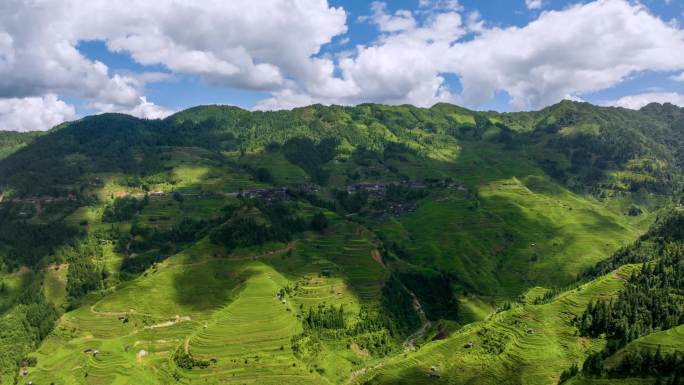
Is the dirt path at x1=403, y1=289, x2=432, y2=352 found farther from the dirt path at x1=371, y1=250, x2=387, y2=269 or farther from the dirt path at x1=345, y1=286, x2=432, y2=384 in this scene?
the dirt path at x1=371, y1=250, x2=387, y2=269

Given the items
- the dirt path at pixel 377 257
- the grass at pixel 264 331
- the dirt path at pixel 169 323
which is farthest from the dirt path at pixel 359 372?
the dirt path at pixel 377 257

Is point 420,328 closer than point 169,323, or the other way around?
point 169,323

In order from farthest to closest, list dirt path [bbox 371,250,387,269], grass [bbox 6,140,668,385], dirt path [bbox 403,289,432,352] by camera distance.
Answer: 1. dirt path [bbox 371,250,387,269]
2. dirt path [bbox 403,289,432,352]
3. grass [bbox 6,140,668,385]

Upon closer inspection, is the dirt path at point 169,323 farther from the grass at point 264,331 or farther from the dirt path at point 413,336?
the dirt path at point 413,336

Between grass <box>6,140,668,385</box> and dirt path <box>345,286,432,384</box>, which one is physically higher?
grass <box>6,140,668,385</box>

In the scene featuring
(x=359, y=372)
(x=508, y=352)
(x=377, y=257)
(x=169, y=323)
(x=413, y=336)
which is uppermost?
(x=377, y=257)

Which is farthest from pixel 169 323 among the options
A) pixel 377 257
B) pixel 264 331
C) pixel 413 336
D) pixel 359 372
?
pixel 377 257

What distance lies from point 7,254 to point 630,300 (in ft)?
723

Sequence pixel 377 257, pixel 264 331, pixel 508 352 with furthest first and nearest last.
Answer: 1. pixel 377 257
2. pixel 264 331
3. pixel 508 352

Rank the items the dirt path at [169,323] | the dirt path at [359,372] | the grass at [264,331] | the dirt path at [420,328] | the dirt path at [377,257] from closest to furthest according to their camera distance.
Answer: the grass at [264,331], the dirt path at [359,372], the dirt path at [169,323], the dirt path at [420,328], the dirt path at [377,257]

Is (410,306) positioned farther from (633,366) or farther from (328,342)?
(633,366)

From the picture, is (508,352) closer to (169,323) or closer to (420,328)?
(420,328)

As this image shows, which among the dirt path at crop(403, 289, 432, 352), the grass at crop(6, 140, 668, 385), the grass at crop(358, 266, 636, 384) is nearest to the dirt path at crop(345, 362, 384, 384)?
the grass at crop(6, 140, 668, 385)

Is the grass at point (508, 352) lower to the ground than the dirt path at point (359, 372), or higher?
Answer: higher
